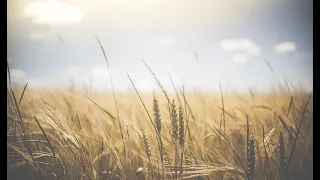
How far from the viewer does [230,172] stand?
2.26m

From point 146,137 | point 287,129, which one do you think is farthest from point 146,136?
point 287,129

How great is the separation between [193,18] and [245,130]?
0.68 metres

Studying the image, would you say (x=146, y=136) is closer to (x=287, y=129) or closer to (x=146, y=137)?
(x=146, y=137)

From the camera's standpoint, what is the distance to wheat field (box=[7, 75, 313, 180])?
87.9 inches

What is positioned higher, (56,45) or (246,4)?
(246,4)

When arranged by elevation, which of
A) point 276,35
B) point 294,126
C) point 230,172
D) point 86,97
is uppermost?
point 276,35

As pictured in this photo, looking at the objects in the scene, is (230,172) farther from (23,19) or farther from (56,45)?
(23,19)

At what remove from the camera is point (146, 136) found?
2.23 metres

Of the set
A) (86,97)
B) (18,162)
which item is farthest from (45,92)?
(18,162)

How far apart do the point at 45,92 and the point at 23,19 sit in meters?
0.42

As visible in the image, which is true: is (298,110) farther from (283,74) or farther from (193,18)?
(193,18)

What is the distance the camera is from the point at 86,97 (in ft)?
7.42

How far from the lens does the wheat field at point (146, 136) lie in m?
2.23

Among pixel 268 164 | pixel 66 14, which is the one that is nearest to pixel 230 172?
pixel 268 164
